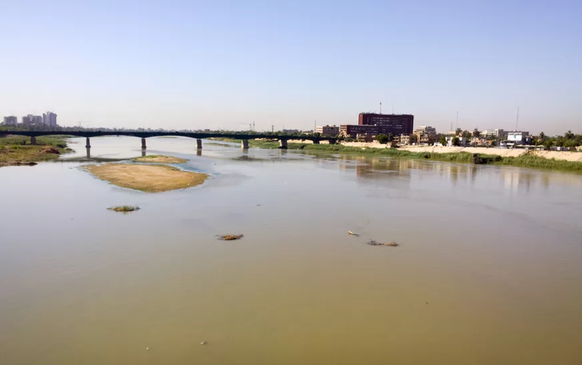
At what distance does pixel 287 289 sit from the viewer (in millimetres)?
9641

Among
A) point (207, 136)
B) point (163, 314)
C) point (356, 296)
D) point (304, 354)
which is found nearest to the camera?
point (304, 354)

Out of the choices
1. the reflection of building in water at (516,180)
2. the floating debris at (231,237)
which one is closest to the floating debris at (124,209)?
the floating debris at (231,237)

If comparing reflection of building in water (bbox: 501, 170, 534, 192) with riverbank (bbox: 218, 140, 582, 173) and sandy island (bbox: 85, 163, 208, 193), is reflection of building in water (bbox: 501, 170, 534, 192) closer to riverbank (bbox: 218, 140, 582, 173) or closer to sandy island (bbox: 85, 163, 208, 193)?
riverbank (bbox: 218, 140, 582, 173)

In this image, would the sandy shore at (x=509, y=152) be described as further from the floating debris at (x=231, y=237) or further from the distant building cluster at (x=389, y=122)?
the distant building cluster at (x=389, y=122)

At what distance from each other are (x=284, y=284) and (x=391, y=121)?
479ft

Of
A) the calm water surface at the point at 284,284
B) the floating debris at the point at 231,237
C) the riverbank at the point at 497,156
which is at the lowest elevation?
the calm water surface at the point at 284,284

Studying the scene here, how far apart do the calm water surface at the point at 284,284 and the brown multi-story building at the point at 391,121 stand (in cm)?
13217

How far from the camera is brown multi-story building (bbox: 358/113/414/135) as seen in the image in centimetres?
14738

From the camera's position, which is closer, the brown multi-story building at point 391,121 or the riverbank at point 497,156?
the riverbank at point 497,156

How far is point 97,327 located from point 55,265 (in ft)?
14.2

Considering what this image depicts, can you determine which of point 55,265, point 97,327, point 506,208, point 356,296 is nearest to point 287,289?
point 356,296

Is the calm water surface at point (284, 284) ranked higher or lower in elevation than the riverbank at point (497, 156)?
lower

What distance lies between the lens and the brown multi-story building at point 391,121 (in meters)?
147

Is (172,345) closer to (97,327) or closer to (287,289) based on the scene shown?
(97,327)
